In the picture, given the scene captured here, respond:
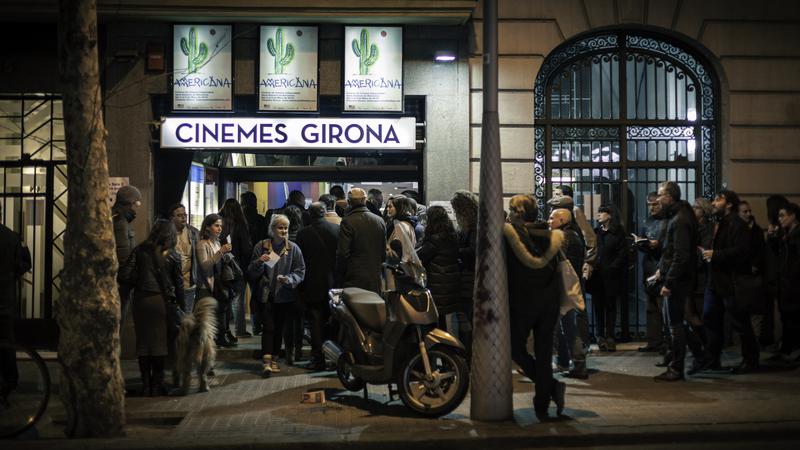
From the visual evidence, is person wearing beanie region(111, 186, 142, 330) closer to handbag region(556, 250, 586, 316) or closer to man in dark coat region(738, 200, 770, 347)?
handbag region(556, 250, 586, 316)

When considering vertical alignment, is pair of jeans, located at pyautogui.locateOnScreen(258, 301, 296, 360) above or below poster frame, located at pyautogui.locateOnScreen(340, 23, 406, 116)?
below

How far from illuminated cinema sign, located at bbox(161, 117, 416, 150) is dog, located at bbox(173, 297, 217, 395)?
380cm

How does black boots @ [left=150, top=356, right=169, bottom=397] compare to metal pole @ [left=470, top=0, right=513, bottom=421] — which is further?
black boots @ [left=150, top=356, right=169, bottom=397]

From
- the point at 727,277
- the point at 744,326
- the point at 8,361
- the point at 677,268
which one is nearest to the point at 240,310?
the point at 8,361

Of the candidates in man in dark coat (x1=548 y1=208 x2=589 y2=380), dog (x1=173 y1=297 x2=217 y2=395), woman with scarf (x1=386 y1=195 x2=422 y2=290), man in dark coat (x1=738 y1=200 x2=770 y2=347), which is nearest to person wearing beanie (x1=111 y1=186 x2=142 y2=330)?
dog (x1=173 y1=297 x2=217 y2=395)

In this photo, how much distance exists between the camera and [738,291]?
10.5 m

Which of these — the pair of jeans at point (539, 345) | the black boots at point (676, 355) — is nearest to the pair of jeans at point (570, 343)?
the black boots at point (676, 355)

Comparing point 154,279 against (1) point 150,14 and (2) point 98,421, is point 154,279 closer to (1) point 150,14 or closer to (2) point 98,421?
(2) point 98,421

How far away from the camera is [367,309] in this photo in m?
9.06

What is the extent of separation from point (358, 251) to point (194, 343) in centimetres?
209

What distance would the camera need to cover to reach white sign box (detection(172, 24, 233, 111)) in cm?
1298

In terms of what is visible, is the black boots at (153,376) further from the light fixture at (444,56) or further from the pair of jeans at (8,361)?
the light fixture at (444,56)

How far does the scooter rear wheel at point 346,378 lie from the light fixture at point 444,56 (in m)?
5.38

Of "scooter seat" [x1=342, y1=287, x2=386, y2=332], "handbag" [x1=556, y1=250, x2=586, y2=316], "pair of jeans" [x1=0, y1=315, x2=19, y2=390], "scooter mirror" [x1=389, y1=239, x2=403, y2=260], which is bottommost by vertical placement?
"pair of jeans" [x1=0, y1=315, x2=19, y2=390]
